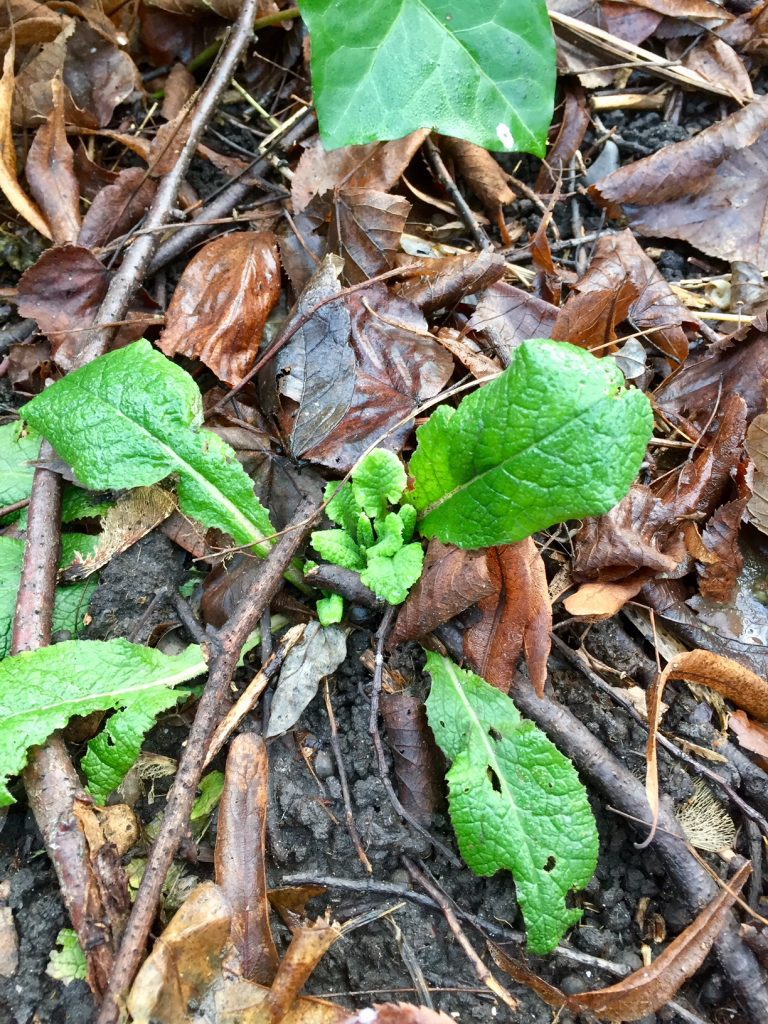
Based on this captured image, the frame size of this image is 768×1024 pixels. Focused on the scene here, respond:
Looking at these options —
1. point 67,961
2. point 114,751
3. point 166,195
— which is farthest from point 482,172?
point 67,961

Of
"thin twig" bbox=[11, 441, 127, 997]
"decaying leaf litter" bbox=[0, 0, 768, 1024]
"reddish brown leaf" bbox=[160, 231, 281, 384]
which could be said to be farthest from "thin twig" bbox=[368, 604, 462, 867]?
"reddish brown leaf" bbox=[160, 231, 281, 384]

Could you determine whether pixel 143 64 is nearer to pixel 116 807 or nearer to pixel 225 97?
pixel 225 97

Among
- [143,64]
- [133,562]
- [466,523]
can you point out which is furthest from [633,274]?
[143,64]

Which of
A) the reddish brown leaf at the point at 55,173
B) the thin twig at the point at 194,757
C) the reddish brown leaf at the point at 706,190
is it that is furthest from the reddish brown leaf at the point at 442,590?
the reddish brown leaf at the point at 55,173

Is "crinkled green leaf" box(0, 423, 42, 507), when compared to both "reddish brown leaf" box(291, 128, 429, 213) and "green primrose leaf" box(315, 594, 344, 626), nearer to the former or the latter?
"green primrose leaf" box(315, 594, 344, 626)

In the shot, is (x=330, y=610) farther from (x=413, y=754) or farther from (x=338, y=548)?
(x=413, y=754)

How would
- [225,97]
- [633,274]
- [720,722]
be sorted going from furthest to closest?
[225,97] < [633,274] < [720,722]
